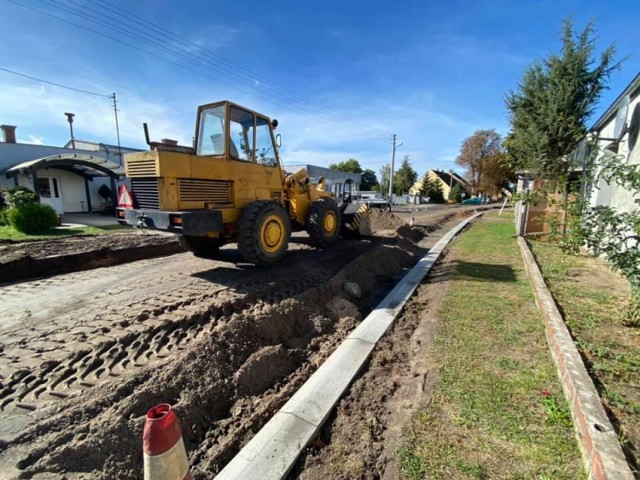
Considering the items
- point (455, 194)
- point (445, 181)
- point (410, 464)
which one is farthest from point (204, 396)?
point (445, 181)

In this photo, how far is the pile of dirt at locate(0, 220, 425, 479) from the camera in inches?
86.3

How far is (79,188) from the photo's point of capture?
1894 cm

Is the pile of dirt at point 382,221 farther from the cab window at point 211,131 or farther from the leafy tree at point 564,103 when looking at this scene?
the cab window at point 211,131

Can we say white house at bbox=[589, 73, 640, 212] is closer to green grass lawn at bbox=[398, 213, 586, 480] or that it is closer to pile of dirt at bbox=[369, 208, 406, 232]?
green grass lawn at bbox=[398, 213, 586, 480]

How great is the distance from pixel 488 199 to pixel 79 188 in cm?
5516

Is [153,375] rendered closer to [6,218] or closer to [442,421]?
[442,421]

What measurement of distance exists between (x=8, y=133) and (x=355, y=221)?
2201cm

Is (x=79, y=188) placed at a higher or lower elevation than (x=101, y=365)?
higher

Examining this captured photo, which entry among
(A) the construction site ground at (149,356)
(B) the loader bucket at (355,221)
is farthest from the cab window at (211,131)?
(B) the loader bucket at (355,221)

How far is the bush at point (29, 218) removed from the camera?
36.1ft

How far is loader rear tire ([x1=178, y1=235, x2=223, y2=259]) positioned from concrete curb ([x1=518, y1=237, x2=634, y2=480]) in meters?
5.99

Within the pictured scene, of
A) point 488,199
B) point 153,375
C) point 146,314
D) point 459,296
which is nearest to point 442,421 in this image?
point 153,375

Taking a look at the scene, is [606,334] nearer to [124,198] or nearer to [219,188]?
[219,188]

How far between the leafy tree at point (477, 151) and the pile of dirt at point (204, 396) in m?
47.9
